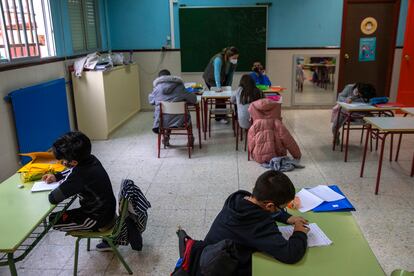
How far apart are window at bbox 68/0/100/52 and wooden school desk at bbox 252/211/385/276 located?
5.18m

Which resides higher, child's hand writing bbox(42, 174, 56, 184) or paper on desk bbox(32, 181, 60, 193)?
child's hand writing bbox(42, 174, 56, 184)

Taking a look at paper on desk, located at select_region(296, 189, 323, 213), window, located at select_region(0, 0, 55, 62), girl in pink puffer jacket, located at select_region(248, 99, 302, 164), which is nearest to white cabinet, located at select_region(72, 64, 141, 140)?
window, located at select_region(0, 0, 55, 62)

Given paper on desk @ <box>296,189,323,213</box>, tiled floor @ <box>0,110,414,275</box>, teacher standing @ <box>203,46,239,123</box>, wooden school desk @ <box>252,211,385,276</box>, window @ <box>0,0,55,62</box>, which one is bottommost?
tiled floor @ <box>0,110,414,275</box>

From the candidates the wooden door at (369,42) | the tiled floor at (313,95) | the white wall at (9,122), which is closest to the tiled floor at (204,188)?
the white wall at (9,122)

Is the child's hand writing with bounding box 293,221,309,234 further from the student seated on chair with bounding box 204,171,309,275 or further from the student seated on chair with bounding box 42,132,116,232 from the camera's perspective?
the student seated on chair with bounding box 42,132,116,232

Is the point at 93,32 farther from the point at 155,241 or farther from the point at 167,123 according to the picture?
the point at 155,241

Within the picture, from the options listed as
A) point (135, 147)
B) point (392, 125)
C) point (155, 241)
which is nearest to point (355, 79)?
point (392, 125)

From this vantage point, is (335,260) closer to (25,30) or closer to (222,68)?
(25,30)

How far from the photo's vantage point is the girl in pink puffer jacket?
4326 millimetres

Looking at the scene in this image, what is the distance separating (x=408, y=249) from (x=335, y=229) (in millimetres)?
1412

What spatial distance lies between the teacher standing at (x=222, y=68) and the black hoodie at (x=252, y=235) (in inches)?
169

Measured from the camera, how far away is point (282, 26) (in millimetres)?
7211

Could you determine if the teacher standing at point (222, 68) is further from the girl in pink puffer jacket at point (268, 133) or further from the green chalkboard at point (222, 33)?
the girl in pink puffer jacket at point (268, 133)

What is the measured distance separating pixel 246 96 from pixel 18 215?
331cm
